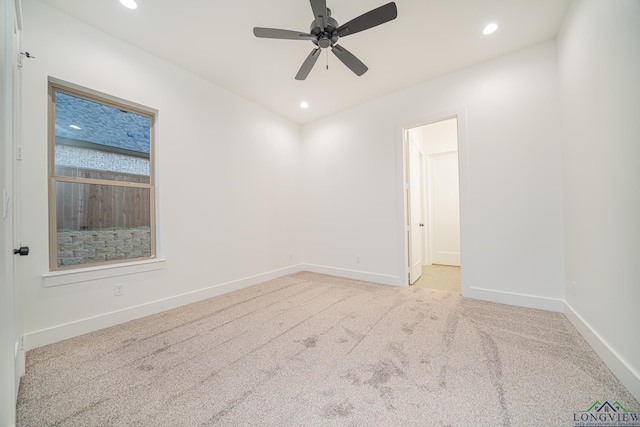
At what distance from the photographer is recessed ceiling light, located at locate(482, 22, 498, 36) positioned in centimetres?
233

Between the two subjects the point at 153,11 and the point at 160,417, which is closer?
the point at 160,417

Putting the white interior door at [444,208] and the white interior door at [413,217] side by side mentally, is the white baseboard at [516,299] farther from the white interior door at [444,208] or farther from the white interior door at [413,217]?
the white interior door at [444,208]

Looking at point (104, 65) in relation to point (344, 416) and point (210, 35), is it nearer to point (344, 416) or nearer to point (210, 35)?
point (210, 35)

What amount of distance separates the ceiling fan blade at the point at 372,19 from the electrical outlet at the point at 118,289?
10.8ft

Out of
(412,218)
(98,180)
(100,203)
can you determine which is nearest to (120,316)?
(100,203)

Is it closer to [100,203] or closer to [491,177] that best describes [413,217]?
[491,177]

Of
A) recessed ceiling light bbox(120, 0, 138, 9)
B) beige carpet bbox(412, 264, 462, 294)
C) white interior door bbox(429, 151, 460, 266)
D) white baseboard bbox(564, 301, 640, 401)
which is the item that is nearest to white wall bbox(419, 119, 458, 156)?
white interior door bbox(429, 151, 460, 266)

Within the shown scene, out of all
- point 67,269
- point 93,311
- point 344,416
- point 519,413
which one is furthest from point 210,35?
point 519,413

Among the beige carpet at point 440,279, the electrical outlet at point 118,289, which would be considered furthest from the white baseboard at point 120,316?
the beige carpet at point 440,279

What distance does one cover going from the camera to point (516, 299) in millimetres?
2715

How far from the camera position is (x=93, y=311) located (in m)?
2.27

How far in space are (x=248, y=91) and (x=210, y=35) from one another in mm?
1103

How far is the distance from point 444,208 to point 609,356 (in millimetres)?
4071

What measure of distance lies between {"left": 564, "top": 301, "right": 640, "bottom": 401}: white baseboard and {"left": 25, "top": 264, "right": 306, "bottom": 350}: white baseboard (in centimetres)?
375
